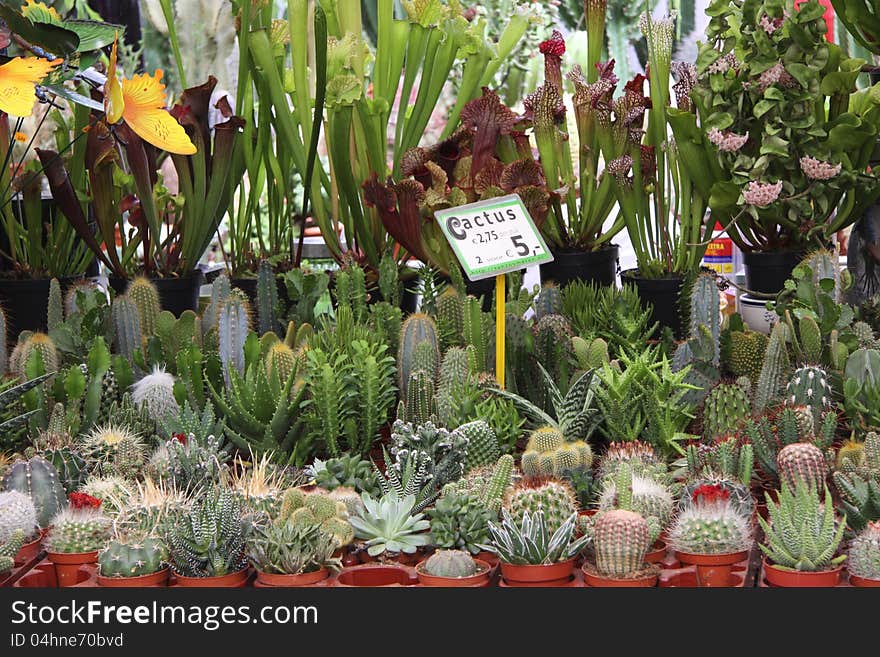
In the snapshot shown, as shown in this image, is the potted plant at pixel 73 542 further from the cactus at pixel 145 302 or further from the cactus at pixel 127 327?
the cactus at pixel 145 302

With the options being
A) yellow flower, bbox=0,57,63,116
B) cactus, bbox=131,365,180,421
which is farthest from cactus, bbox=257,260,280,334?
yellow flower, bbox=0,57,63,116

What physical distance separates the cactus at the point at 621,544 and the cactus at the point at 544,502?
108 millimetres

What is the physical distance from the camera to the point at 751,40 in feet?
10.1

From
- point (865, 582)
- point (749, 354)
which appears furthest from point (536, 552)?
point (749, 354)

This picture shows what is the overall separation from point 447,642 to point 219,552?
1.47 ft

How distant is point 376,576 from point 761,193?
1.81 meters

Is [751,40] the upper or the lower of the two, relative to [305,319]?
upper

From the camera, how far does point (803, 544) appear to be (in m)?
1.64

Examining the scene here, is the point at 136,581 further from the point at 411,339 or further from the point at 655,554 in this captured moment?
the point at 411,339

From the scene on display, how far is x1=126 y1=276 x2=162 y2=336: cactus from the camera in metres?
2.84

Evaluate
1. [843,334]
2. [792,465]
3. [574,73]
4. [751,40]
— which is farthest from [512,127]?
[792,465]

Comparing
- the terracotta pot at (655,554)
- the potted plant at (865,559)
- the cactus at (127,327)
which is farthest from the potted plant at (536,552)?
the cactus at (127,327)

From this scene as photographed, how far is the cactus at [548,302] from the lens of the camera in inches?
114

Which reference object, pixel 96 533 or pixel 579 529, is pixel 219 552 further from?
pixel 579 529
